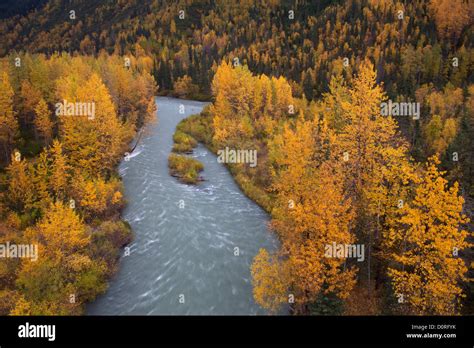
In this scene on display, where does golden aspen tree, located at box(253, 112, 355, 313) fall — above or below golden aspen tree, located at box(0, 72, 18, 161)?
below

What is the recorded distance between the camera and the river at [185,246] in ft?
75.2

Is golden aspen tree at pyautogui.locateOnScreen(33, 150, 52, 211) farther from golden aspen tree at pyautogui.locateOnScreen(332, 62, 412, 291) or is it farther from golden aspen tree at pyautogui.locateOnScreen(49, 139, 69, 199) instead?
golden aspen tree at pyautogui.locateOnScreen(332, 62, 412, 291)

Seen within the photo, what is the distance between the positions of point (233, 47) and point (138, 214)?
146 m

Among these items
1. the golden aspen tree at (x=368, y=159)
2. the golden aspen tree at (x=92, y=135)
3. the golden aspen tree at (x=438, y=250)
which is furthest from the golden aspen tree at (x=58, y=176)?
the golden aspen tree at (x=438, y=250)

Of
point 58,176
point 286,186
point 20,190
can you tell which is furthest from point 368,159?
point 20,190

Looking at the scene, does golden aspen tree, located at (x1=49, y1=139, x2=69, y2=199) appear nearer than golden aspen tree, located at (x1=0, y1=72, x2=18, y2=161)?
Yes

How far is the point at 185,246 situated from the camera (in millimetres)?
29250

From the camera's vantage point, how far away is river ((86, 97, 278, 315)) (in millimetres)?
22906

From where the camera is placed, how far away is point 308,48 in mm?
145375

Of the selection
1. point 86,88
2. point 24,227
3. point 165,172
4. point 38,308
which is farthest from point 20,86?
point 38,308

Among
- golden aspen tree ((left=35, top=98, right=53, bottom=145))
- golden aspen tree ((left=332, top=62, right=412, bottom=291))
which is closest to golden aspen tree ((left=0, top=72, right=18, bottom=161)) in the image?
golden aspen tree ((left=35, top=98, right=53, bottom=145))

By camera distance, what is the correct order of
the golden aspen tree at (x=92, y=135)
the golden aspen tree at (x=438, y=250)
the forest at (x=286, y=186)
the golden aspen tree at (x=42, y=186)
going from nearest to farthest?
1. the golden aspen tree at (x=438, y=250)
2. the forest at (x=286, y=186)
3. the golden aspen tree at (x=42, y=186)
4. the golden aspen tree at (x=92, y=135)

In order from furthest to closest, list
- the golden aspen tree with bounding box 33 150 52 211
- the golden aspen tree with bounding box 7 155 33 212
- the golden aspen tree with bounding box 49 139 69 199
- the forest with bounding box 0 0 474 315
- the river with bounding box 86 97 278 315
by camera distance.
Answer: the golden aspen tree with bounding box 7 155 33 212 < the golden aspen tree with bounding box 49 139 69 199 < the golden aspen tree with bounding box 33 150 52 211 < the river with bounding box 86 97 278 315 < the forest with bounding box 0 0 474 315

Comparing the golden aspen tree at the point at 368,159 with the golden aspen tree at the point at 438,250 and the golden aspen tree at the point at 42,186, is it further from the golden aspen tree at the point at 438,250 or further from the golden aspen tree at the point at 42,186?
the golden aspen tree at the point at 42,186
